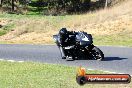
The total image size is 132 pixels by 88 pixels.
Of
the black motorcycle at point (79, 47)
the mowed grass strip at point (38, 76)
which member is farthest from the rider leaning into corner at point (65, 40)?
the mowed grass strip at point (38, 76)

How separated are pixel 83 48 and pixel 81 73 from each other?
1017 centimetres

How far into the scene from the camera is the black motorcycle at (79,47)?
53.3 ft

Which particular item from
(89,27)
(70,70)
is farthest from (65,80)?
(89,27)

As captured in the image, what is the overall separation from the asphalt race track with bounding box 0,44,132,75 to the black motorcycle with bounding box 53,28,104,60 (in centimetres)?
39

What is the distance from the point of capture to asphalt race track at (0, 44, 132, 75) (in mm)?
14812

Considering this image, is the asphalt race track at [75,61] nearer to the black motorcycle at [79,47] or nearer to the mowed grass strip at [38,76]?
the black motorcycle at [79,47]

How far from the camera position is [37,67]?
14250 millimetres

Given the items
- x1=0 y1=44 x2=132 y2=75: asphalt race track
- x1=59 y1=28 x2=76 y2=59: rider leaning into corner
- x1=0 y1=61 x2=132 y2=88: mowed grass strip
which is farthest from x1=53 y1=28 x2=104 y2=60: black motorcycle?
x1=0 y1=61 x2=132 y2=88: mowed grass strip

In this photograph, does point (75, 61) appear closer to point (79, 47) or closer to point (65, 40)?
point (79, 47)

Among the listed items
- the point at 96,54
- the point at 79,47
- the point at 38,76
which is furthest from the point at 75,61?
the point at 38,76

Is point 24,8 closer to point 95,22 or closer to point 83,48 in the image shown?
point 95,22

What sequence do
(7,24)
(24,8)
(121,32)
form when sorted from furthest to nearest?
(24,8), (7,24), (121,32)

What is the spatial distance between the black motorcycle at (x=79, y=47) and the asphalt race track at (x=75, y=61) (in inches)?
15.3

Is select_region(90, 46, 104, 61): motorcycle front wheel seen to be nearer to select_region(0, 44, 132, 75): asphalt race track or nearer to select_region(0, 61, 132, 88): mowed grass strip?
select_region(0, 44, 132, 75): asphalt race track
